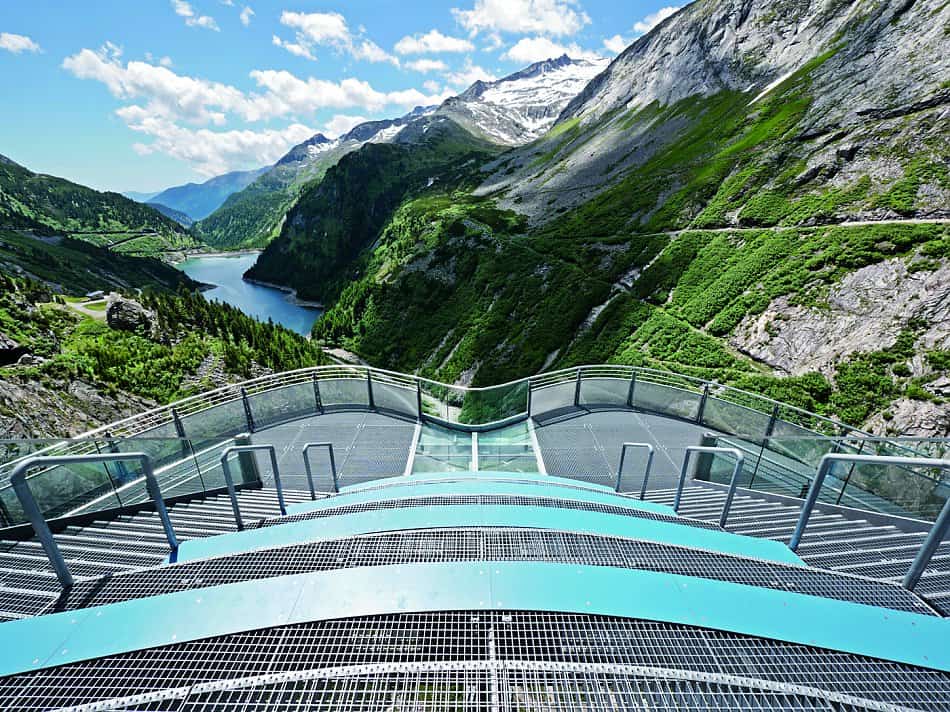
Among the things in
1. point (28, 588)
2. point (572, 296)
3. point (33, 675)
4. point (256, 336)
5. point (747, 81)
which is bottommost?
point (256, 336)

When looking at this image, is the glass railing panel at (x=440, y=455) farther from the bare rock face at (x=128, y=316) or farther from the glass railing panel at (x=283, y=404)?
the bare rock face at (x=128, y=316)

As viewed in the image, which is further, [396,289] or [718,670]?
[396,289]

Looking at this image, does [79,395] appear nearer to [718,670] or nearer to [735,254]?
[718,670]

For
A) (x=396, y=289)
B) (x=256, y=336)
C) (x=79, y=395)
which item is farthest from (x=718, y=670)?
(x=396, y=289)

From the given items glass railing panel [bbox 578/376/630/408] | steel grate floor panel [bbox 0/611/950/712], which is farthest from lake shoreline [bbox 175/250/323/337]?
steel grate floor panel [bbox 0/611/950/712]

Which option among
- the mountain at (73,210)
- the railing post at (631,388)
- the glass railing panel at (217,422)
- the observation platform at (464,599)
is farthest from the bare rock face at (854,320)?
the mountain at (73,210)

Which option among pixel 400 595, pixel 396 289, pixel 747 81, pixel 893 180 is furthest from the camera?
pixel 396 289

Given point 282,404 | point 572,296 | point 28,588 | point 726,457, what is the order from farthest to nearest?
1. point 572,296
2. point 282,404
3. point 726,457
4. point 28,588

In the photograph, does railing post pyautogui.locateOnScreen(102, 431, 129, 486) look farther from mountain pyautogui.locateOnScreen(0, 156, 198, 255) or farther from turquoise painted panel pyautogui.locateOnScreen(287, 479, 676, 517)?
mountain pyautogui.locateOnScreen(0, 156, 198, 255)
